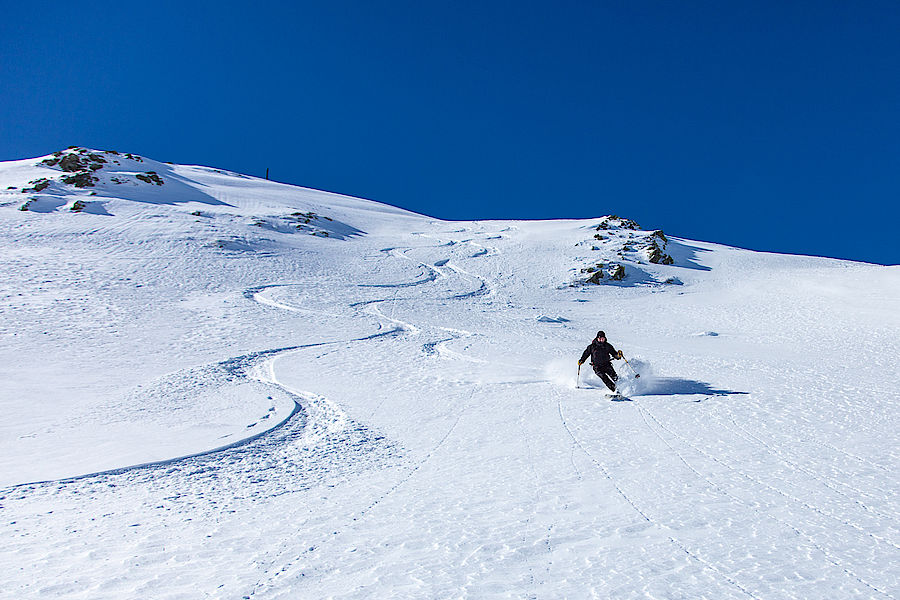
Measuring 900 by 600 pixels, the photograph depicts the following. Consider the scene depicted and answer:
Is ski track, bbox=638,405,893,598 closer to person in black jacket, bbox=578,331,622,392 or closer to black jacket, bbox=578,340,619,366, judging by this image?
person in black jacket, bbox=578,331,622,392

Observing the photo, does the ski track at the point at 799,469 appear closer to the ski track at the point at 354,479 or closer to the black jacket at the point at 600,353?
the ski track at the point at 354,479

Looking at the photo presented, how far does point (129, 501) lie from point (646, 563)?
520 cm

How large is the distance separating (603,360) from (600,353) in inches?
6.9

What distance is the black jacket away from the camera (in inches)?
462

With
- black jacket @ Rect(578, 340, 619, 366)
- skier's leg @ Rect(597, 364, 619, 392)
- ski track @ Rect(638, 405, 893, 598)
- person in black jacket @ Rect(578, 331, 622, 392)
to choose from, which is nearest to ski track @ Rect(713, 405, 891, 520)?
ski track @ Rect(638, 405, 893, 598)

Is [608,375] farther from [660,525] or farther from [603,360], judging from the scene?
[660,525]

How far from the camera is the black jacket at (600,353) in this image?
38.5 ft

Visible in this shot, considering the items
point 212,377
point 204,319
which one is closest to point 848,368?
point 212,377

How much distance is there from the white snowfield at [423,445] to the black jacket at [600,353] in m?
0.67

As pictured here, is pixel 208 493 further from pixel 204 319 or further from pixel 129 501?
pixel 204 319

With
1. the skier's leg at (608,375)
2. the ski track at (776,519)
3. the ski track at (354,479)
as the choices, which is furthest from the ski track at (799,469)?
the skier's leg at (608,375)

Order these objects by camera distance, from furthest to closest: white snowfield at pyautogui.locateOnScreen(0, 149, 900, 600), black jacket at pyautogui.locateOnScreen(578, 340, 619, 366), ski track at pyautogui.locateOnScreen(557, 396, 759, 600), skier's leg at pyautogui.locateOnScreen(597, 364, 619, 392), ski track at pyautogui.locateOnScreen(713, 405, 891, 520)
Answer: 1. black jacket at pyautogui.locateOnScreen(578, 340, 619, 366)
2. skier's leg at pyautogui.locateOnScreen(597, 364, 619, 392)
3. ski track at pyautogui.locateOnScreen(713, 405, 891, 520)
4. white snowfield at pyautogui.locateOnScreen(0, 149, 900, 600)
5. ski track at pyautogui.locateOnScreen(557, 396, 759, 600)

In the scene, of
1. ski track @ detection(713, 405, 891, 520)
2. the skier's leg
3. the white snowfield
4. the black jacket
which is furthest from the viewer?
the black jacket

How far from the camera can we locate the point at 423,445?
803 centimetres
